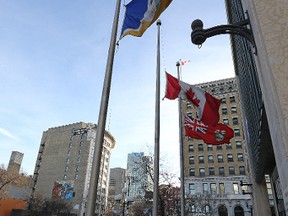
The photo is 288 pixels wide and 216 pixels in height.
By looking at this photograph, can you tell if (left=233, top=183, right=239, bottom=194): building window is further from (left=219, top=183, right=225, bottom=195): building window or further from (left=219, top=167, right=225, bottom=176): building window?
(left=219, top=167, right=225, bottom=176): building window

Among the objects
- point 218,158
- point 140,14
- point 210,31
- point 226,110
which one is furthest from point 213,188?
point 210,31

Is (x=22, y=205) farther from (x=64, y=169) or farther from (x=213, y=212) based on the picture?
(x=213, y=212)

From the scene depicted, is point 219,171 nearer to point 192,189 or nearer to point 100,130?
point 192,189

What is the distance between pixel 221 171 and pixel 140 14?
54583 mm

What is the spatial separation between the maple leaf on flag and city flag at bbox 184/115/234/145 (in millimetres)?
1459

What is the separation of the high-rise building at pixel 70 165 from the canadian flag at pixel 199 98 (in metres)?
79.5

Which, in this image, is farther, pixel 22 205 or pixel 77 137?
pixel 77 137

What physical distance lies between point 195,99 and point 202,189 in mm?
49958

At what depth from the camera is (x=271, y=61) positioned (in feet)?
14.0

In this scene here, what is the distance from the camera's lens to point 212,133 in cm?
1253

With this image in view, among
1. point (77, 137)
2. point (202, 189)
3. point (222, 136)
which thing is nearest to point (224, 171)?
point (202, 189)

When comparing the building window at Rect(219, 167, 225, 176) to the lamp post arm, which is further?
the building window at Rect(219, 167, 225, 176)

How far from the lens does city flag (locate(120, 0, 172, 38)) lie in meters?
8.13

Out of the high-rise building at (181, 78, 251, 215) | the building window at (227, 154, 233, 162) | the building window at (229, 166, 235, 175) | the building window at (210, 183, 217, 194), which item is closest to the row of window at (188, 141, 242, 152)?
the high-rise building at (181, 78, 251, 215)
